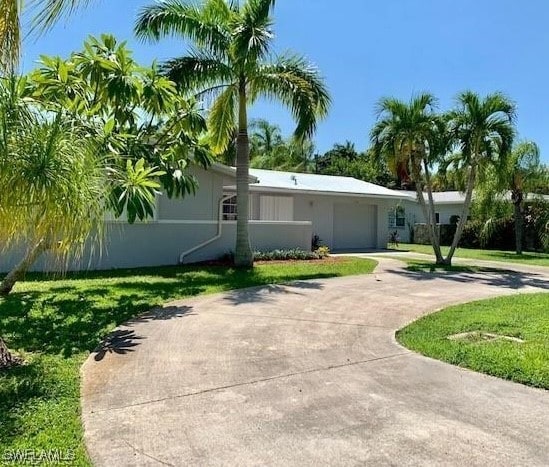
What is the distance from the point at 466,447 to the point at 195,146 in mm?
8301

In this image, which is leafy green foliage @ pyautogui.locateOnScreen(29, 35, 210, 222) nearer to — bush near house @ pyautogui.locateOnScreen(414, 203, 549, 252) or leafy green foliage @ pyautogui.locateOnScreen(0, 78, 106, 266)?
leafy green foliage @ pyautogui.locateOnScreen(0, 78, 106, 266)

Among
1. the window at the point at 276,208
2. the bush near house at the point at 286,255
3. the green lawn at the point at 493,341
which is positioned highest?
the window at the point at 276,208

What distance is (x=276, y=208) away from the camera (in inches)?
886

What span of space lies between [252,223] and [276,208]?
495 centimetres

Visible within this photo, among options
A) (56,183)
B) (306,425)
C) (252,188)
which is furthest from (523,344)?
(252,188)

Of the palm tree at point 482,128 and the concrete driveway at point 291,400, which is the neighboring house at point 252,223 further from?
the palm tree at point 482,128

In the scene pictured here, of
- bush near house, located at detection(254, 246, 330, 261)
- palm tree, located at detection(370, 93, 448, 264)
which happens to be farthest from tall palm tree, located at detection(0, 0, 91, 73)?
palm tree, located at detection(370, 93, 448, 264)

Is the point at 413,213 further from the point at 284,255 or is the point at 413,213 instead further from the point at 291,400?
the point at 291,400

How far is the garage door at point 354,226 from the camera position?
24.8 meters

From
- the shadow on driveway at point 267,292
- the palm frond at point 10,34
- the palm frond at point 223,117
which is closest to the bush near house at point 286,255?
the palm frond at point 223,117

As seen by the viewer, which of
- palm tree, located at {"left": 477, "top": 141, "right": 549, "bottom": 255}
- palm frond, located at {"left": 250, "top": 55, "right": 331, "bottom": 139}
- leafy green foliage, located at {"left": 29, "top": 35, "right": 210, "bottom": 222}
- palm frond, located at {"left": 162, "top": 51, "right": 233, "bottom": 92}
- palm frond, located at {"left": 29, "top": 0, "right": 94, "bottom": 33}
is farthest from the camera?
palm tree, located at {"left": 477, "top": 141, "right": 549, "bottom": 255}

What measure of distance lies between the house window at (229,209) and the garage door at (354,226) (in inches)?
272

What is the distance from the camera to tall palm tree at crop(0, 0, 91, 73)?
11.6 feet

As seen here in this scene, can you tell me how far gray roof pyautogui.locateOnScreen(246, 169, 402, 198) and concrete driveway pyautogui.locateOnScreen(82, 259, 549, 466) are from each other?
13.9m
